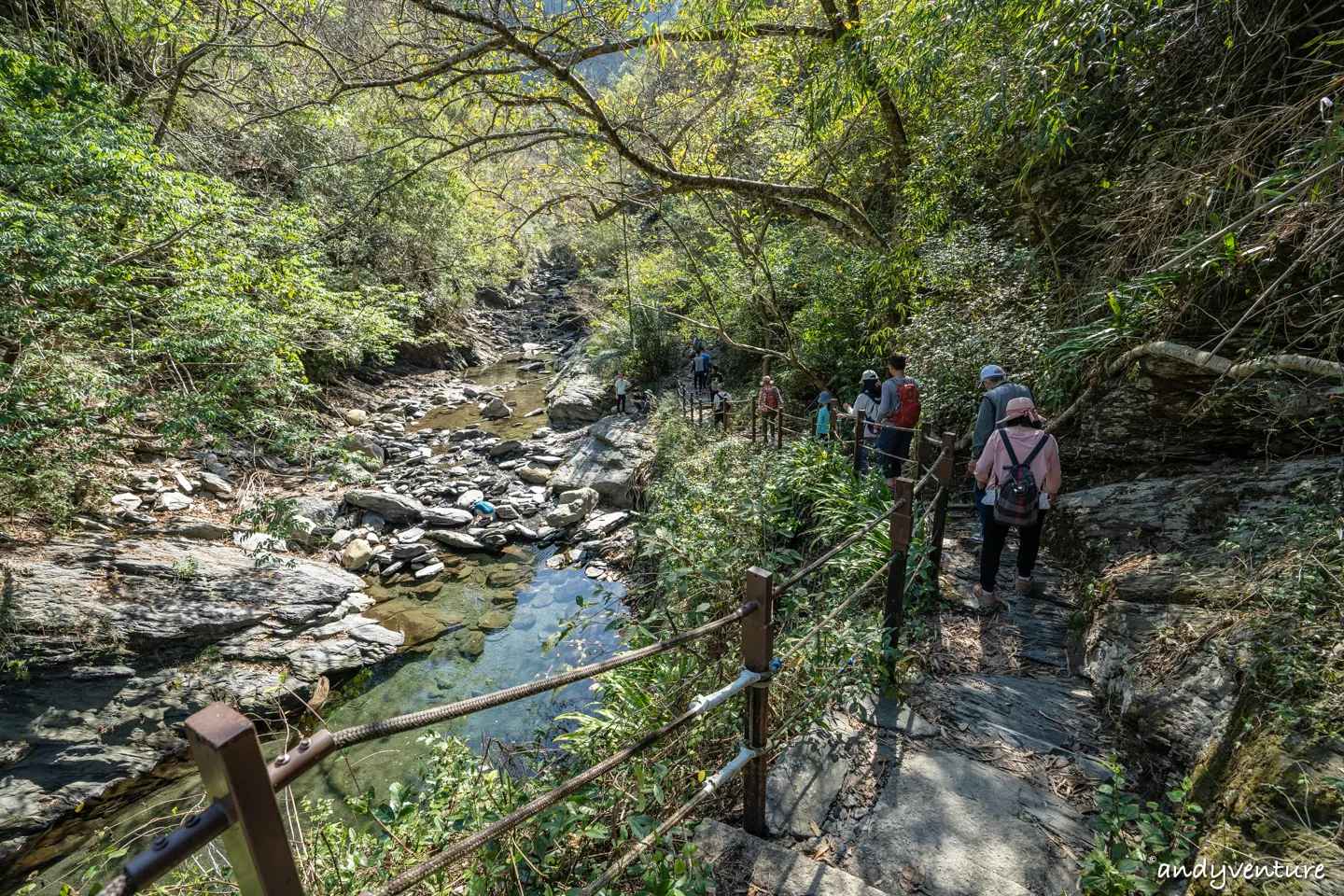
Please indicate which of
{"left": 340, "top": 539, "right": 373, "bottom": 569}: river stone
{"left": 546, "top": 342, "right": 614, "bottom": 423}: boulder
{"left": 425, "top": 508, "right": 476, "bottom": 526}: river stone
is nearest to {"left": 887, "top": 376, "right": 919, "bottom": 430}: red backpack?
{"left": 425, "top": 508, "right": 476, "bottom": 526}: river stone

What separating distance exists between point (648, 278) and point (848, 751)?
554 inches

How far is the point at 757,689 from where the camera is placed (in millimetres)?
2117

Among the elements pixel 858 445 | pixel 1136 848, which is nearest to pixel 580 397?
pixel 858 445

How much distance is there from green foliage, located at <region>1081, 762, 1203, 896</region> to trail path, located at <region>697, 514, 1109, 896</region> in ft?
0.55

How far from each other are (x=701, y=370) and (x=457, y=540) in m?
6.65

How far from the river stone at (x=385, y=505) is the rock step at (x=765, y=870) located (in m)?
9.02

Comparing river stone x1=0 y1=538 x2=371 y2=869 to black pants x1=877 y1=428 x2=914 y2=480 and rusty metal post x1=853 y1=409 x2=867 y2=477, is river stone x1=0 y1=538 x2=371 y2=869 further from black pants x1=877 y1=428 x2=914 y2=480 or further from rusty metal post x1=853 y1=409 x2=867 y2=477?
black pants x1=877 y1=428 x2=914 y2=480

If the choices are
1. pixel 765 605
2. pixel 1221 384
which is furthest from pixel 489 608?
pixel 1221 384

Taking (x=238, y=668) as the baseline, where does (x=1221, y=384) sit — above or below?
above

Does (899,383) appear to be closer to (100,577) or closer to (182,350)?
(182,350)

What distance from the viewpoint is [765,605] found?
2.05m

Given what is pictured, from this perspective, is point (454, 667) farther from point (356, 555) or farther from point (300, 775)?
point (300, 775)

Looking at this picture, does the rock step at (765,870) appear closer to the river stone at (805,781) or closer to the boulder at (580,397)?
the river stone at (805,781)

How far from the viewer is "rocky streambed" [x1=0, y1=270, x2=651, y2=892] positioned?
4.90 metres
